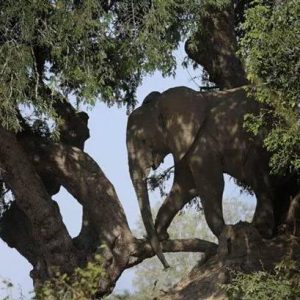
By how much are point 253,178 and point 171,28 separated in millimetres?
3305

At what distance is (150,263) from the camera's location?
31750 millimetres

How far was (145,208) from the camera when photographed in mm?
12172

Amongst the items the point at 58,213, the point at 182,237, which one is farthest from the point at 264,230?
the point at 182,237

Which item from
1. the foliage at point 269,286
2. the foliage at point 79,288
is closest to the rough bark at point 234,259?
the foliage at point 269,286

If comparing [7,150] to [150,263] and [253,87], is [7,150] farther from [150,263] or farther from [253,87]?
[150,263]

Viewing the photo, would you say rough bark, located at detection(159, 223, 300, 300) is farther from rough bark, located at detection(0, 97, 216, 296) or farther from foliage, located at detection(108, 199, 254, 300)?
foliage, located at detection(108, 199, 254, 300)

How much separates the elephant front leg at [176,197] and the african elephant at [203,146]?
0.25 metres

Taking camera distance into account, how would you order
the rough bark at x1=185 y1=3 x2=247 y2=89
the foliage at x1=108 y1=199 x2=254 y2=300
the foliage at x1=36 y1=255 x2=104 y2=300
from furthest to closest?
the foliage at x1=108 y1=199 x2=254 y2=300
the rough bark at x1=185 y1=3 x2=247 y2=89
the foliage at x1=36 y1=255 x2=104 y2=300

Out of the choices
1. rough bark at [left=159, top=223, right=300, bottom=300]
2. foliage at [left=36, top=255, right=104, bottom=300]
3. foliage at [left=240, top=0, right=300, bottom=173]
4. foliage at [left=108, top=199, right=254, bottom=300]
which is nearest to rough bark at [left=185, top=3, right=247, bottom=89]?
rough bark at [left=159, top=223, right=300, bottom=300]

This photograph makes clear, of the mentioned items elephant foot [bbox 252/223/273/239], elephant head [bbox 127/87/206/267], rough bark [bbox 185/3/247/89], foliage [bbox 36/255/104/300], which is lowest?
foliage [bbox 36/255/104/300]

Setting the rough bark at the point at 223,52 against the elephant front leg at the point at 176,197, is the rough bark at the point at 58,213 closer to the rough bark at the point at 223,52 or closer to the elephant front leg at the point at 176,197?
the elephant front leg at the point at 176,197

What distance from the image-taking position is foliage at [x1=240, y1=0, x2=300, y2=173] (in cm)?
759

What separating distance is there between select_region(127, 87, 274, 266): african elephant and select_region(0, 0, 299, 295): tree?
0.51 meters

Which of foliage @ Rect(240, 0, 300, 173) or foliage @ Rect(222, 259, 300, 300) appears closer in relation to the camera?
foliage @ Rect(240, 0, 300, 173)
